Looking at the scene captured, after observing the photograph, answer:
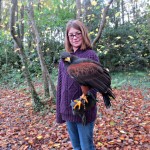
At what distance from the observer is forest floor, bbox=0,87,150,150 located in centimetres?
396

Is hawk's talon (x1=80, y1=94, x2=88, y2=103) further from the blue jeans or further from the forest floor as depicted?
the forest floor

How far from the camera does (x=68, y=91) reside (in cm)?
249

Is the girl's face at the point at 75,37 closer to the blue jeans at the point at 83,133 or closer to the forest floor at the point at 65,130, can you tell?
the blue jeans at the point at 83,133

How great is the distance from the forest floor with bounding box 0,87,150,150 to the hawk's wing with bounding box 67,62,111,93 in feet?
5.97

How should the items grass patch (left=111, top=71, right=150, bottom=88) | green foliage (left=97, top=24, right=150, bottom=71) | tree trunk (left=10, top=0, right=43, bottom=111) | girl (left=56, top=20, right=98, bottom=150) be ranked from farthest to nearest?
green foliage (left=97, top=24, right=150, bottom=71), grass patch (left=111, top=71, right=150, bottom=88), tree trunk (left=10, top=0, right=43, bottom=111), girl (left=56, top=20, right=98, bottom=150)

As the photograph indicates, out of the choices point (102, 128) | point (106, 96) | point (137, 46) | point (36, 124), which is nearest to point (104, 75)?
point (106, 96)

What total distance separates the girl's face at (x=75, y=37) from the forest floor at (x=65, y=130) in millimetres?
2116

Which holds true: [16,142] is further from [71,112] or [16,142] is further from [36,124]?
[71,112]

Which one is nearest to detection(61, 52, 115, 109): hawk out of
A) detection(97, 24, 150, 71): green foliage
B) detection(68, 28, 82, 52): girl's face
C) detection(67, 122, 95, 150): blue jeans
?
detection(68, 28, 82, 52): girl's face

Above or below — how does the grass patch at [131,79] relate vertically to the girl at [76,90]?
below

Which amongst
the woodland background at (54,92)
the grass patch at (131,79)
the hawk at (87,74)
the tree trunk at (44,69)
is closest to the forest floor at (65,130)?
the woodland background at (54,92)

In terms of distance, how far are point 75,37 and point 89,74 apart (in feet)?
1.57

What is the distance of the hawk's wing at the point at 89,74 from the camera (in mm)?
2328

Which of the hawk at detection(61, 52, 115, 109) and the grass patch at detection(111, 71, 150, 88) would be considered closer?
the hawk at detection(61, 52, 115, 109)
